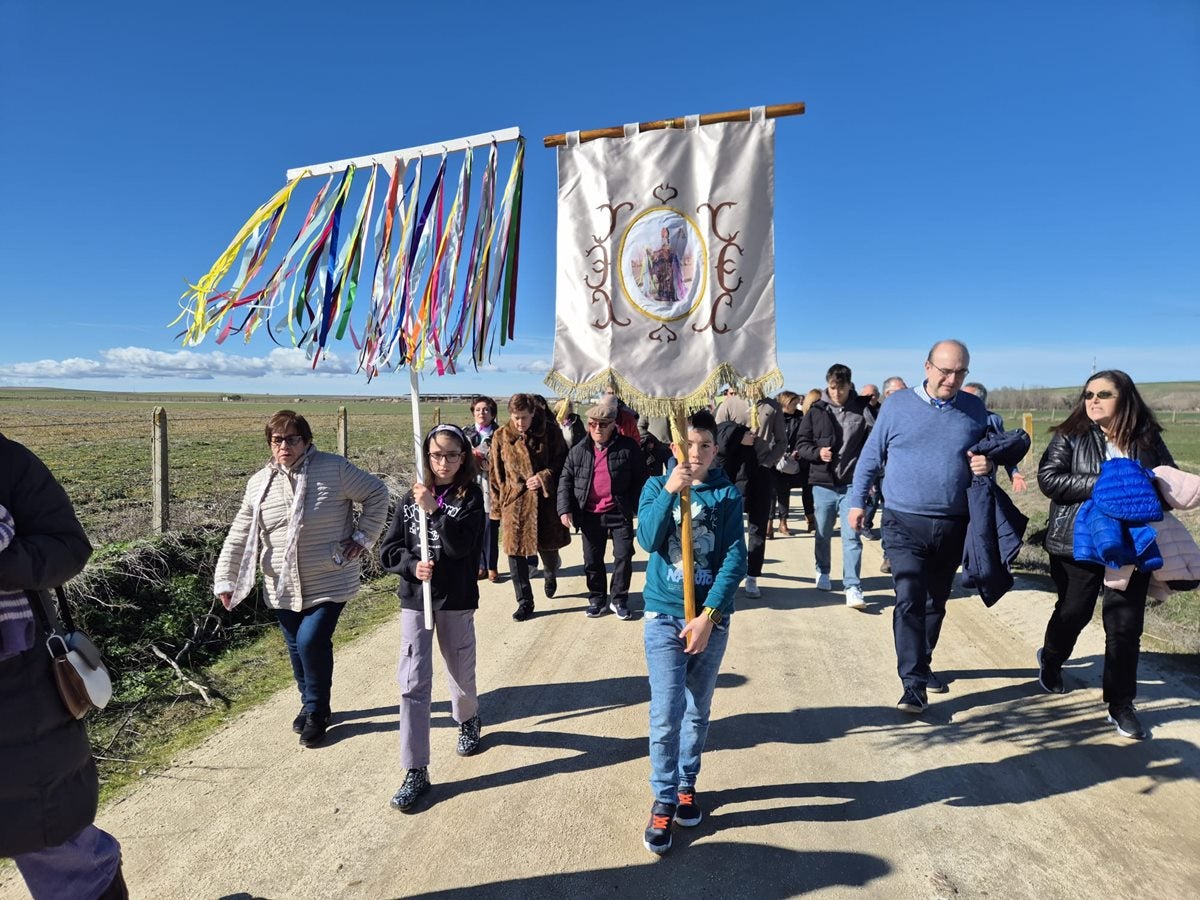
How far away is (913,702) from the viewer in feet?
14.1

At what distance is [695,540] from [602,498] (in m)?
3.08

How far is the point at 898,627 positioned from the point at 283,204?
4404mm

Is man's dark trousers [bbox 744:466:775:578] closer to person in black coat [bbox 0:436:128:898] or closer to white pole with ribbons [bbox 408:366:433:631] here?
white pole with ribbons [bbox 408:366:433:631]

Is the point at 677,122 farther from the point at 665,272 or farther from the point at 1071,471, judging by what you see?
the point at 1071,471

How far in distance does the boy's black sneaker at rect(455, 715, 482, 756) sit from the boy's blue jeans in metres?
1.21

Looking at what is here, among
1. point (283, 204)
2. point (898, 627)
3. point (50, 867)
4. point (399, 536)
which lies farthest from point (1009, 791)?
point (283, 204)

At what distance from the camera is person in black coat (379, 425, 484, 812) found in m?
3.49

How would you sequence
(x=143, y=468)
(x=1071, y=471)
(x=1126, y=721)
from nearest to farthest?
(x=1126, y=721) → (x=1071, y=471) → (x=143, y=468)

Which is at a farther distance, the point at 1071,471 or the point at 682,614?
the point at 1071,471

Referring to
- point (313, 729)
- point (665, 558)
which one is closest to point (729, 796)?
point (665, 558)

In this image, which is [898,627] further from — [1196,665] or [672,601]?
[1196,665]

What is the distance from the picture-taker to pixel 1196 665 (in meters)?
4.87

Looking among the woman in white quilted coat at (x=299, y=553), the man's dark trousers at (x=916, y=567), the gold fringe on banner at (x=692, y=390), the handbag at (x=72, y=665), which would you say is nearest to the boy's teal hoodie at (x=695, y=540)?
the gold fringe on banner at (x=692, y=390)

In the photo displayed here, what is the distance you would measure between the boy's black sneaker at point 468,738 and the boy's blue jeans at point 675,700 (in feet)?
3.98
